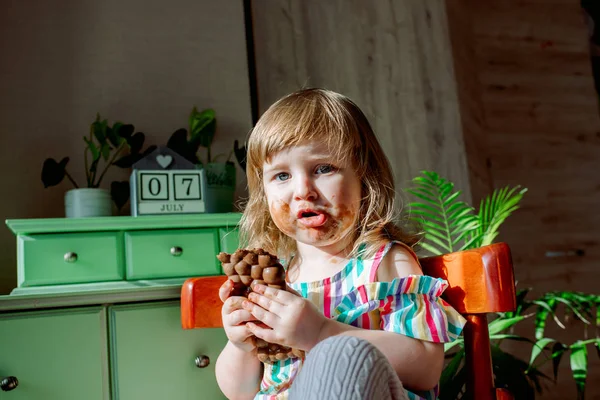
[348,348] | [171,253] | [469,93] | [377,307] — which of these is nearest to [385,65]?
[469,93]

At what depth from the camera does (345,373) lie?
586mm

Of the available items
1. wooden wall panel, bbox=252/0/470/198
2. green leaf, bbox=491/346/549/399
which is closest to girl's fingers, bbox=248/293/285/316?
green leaf, bbox=491/346/549/399

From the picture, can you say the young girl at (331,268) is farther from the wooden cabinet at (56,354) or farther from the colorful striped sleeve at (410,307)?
the wooden cabinet at (56,354)

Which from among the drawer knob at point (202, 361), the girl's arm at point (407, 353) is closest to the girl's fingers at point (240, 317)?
the girl's arm at point (407, 353)

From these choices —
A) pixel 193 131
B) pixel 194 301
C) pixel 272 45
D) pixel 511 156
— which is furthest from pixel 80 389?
pixel 511 156

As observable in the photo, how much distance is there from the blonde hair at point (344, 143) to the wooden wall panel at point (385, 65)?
3.67 feet

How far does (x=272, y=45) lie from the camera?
2.09 meters

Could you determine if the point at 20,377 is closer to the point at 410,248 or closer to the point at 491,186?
the point at 410,248

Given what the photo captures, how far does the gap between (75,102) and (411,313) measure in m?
1.35

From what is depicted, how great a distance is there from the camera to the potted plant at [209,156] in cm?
173

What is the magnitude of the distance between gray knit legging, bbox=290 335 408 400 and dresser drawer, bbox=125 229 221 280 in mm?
841

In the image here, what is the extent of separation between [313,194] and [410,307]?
0.73 ft

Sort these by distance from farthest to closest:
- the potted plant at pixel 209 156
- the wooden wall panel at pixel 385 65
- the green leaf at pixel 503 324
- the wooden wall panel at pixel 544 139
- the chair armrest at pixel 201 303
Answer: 1. the wooden wall panel at pixel 544 139
2. the wooden wall panel at pixel 385 65
3. the potted plant at pixel 209 156
4. the green leaf at pixel 503 324
5. the chair armrest at pixel 201 303

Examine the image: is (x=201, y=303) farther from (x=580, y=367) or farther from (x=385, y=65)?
(x=385, y=65)
